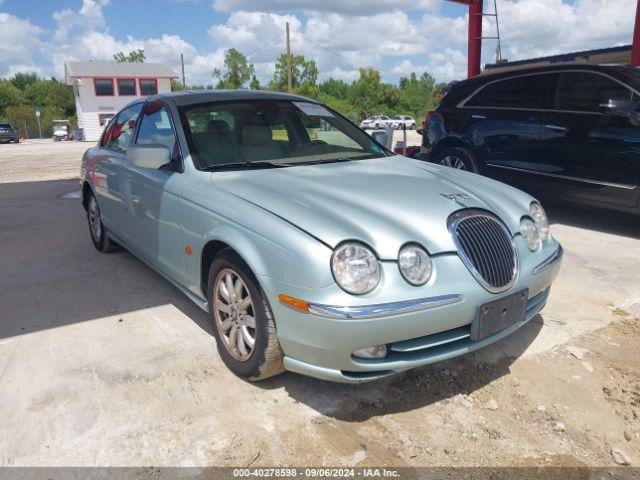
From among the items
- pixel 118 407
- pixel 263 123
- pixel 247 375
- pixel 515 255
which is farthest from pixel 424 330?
pixel 263 123

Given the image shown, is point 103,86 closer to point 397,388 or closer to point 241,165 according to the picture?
point 241,165

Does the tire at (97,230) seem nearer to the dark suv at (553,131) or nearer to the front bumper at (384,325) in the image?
the front bumper at (384,325)

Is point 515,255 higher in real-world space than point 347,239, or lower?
lower

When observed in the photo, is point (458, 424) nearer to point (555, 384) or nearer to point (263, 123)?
point (555, 384)

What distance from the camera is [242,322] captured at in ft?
9.55

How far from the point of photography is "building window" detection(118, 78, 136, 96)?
4894 centimetres

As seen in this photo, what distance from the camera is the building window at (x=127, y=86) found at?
4894cm

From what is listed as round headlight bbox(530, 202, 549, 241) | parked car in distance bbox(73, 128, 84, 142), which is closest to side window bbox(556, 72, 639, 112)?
round headlight bbox(530, 202, 549, 241)

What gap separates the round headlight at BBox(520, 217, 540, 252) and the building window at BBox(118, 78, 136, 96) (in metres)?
51.2

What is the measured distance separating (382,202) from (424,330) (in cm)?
75

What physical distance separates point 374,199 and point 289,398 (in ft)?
3.78

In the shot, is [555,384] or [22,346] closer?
[555,384]

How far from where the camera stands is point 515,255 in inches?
110

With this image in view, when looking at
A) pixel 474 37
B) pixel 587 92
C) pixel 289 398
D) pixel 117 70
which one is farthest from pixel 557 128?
pixel 117 70
